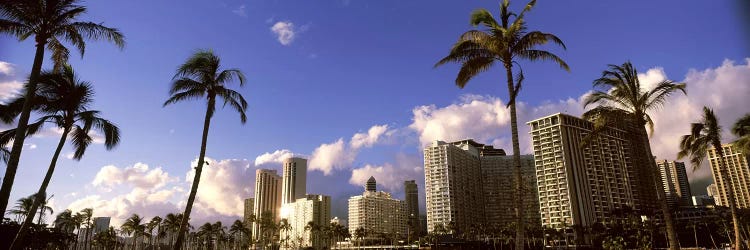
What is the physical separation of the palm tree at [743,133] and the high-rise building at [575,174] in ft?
435

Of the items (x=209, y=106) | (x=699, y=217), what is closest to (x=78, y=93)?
(x=209, y=106)

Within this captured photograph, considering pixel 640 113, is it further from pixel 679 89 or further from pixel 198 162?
pixel 198 162

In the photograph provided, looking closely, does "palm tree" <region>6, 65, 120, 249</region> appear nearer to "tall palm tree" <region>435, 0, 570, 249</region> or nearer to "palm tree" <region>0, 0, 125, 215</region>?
"palm tree" <region>0, 0, 125, 215</region>

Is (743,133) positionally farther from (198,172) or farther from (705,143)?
(198,172)

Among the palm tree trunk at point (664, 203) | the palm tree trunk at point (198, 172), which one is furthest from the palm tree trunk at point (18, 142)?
the palm tree trunk at point (664, 203)

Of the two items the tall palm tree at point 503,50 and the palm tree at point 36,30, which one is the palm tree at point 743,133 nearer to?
the tall palm tree at point 503,50

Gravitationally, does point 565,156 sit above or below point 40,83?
above

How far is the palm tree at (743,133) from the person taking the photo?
26.6 meters

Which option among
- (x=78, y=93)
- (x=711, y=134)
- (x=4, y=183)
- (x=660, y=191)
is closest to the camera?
(x=4, y=183)

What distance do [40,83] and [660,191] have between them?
1172 inches

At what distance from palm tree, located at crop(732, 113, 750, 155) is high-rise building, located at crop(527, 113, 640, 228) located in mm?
132633

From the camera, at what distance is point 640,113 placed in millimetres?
21266

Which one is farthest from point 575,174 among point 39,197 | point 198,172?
point 39,197

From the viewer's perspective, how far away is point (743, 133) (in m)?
28.2
